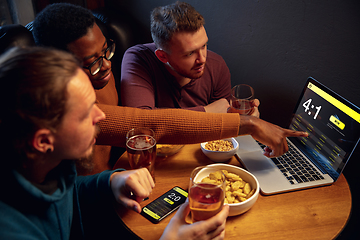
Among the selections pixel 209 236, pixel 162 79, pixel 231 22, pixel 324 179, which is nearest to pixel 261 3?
pixel 231 22

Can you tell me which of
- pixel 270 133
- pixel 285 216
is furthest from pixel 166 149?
pixel 285 216

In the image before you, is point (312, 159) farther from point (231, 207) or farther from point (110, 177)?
point (110, 177)

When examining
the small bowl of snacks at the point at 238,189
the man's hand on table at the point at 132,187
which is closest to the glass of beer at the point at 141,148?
the man's hand on table at the point at 132,187

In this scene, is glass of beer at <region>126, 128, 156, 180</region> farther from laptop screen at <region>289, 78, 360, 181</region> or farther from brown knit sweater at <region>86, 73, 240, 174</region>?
laptop screen at <region>289, 78, 360, 181</region>

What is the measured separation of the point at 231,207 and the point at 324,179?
0.48 m

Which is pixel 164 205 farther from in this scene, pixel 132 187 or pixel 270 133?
pixel 270 133

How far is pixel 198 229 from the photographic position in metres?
Result: 0.77

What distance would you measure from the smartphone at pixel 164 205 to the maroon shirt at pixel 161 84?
675 mm

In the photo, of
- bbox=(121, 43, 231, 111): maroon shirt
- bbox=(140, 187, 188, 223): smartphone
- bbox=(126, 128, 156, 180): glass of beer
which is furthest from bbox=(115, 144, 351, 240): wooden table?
bbox=(121, 43, 231, 111): maroon shirt

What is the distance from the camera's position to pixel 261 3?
6.00 ft

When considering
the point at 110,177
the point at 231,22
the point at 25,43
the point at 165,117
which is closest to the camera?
the point at 110,177

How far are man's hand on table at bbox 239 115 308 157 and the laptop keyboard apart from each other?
0.25ft

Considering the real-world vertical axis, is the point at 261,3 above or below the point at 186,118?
above

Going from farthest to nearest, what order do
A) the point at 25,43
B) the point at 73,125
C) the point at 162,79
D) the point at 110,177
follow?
the point at 162,79 → the point at 25,43 → the point at 110,177 → the point at 73,125
